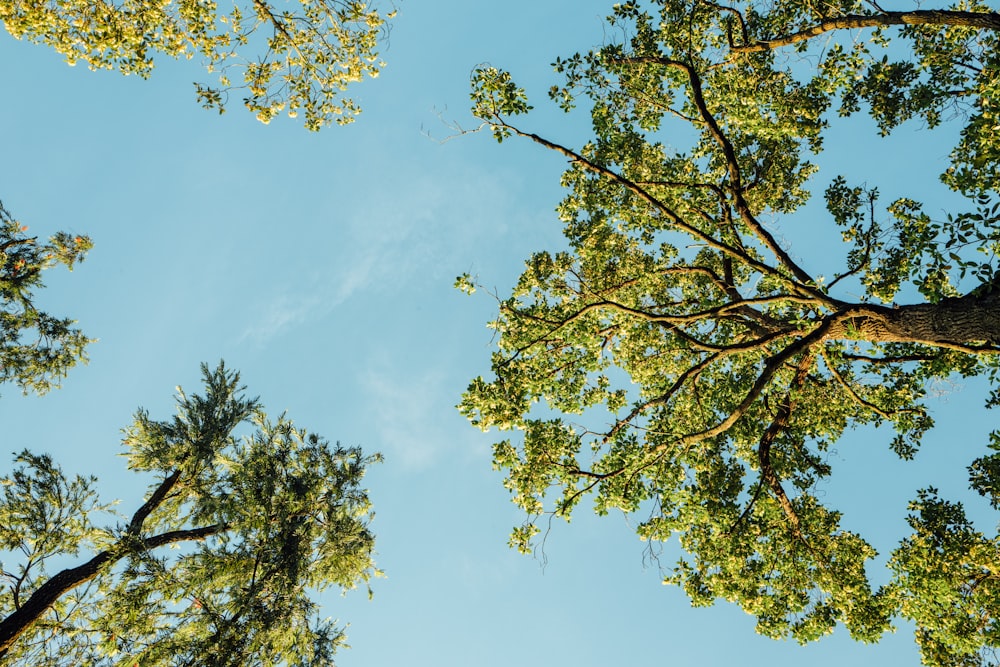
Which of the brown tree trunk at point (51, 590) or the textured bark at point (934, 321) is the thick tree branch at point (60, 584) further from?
the textured bark at point (934, 321)

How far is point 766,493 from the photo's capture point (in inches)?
470

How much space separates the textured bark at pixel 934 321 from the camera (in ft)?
22.7

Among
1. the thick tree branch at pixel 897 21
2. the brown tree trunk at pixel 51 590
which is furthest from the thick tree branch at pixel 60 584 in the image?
the thick tree branch at pixel 897 21

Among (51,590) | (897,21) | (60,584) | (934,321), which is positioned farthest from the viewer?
(60,584)

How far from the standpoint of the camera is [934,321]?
288 inches

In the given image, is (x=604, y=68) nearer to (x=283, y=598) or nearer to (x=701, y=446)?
(x=701, y=446)

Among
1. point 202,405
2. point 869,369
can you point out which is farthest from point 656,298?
point 202,405

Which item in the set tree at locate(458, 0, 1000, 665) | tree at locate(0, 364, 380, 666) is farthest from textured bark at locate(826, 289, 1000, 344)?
tree at locate(0, 364, 380, 666)

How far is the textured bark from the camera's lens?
6918 millimetres

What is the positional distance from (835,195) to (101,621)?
18523 mm

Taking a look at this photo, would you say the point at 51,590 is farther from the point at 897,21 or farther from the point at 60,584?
the point at 897,21

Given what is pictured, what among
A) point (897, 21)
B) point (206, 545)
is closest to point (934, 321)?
point (897, 21)

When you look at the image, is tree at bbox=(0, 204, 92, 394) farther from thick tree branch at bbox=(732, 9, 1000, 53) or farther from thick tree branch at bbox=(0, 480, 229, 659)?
thick tree branch at bbox=(732, 9, 1000, 53)

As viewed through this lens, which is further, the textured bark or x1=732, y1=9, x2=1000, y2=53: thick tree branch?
x1=732, y1=9, x2=1000, y2=53: thick tree branch
